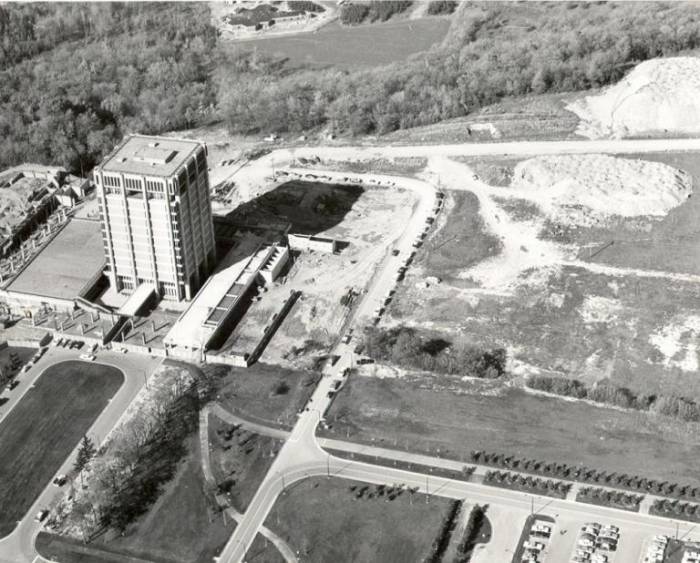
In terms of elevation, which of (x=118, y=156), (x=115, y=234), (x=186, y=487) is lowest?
(x=186, y=487)

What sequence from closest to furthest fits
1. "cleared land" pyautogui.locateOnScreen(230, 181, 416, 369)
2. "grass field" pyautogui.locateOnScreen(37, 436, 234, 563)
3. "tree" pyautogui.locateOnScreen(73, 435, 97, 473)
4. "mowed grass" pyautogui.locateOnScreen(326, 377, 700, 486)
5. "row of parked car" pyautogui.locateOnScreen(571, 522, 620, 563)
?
"row of parked car" pyautogui.locateOnScreen(571, 522, 620, 563)
"grass field" pyautogui.locateOnScreen(37, 436, 234, 563)
"tree" pyautogui.locateOnScreen(73, 435, 97, 473)
"mowed grass" pyautogui.locateOnScreen(326, 377, 700, 486)
"cleared land" pyautogui.locateOnScreen(230, 181, 416, 369)

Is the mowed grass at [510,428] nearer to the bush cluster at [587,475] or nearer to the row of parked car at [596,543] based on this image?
the bush cluster at [587,475]

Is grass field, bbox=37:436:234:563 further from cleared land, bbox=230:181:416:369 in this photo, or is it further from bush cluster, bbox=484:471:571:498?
bush cluster, bbox=484:471:571:498

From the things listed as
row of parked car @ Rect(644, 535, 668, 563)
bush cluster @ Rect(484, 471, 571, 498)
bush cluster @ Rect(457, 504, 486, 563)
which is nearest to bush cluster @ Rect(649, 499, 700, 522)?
row of parked car @ Rect(644, 535, 668, 563)

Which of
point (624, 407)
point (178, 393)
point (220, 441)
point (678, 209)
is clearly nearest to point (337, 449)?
point (220, 441)

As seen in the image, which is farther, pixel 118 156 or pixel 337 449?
pixel 118 156

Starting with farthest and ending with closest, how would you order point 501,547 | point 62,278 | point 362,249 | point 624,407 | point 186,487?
point 362,249
point 62,278
point 624,407
point 186,487
point 501,547

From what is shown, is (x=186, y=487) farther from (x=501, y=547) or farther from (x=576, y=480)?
(x=576, y=480)

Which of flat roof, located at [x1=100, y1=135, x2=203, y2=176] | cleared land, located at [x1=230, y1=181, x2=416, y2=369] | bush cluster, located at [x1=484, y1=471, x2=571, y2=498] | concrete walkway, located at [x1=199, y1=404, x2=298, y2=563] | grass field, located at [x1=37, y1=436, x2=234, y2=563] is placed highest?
flat roof, located at [x1=100, y1=135, x2=203, y2=176]
